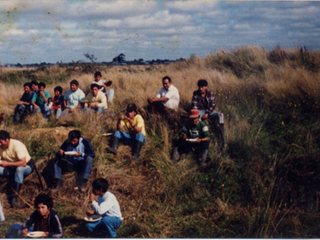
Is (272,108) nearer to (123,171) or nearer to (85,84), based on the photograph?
(123,171)

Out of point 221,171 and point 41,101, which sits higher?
point 41,101

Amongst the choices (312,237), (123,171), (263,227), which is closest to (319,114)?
(312,237)

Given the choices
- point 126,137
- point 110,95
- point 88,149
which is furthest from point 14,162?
point 110,95

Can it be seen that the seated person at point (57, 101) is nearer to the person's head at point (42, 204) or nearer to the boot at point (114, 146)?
the boot at point (114, 146)

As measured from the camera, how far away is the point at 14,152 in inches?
216

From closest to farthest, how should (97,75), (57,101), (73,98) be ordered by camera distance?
(73,98) → (57,101) → (97,75)

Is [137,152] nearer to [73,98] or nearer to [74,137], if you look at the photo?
[74,137]

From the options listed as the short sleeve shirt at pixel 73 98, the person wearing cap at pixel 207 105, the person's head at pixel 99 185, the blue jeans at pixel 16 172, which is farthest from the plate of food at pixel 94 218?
the short sleeve shirt at pixel 73 98

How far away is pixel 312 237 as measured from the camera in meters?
4.82

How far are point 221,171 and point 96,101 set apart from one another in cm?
405

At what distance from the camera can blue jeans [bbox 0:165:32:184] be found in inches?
215

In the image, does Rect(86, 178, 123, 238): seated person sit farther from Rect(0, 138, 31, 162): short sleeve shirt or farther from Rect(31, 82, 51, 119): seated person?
Rect(31, 82, 51, 119): seated person

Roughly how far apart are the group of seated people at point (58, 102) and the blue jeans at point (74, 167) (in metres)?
2.32

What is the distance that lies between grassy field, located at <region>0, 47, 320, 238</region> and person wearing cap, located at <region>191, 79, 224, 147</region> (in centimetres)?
29
